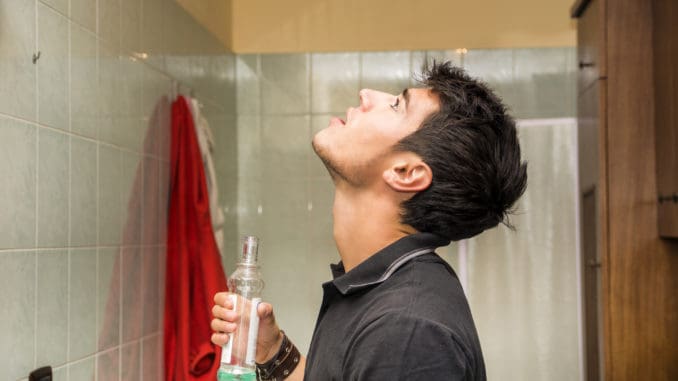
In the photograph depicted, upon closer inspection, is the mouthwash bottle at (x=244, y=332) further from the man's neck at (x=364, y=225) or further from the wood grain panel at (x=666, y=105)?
the wood grain panel at (x=666, y=105)

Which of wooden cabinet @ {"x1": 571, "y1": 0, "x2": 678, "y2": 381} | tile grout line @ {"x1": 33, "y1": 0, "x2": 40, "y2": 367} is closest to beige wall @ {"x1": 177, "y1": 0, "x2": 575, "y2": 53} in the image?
wooden cabinet @ {"x1": 571, "y1": 0, "x2": 678, "y2": 381}

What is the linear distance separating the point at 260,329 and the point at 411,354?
0.47 meters

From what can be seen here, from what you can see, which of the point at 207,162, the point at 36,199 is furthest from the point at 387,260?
the point at 207,162

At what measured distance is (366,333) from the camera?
1080 mm

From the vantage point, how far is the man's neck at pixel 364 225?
133 centimetres

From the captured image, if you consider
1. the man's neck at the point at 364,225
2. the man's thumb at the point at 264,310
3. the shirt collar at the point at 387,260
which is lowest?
the man's thumb at the point at 264,310

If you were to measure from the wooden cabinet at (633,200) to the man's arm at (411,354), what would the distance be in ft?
4.70

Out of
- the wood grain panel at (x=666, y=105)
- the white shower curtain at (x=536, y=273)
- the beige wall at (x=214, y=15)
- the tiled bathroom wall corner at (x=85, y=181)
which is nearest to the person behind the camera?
the tiled bathroom wall corner at (x=85, y=181)

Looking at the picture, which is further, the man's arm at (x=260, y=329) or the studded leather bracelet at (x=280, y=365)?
the studded leather bracelet at (x=280, y=365)

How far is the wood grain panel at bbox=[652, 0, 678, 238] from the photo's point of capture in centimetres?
216

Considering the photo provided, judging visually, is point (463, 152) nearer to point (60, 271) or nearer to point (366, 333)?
point (366, 333)

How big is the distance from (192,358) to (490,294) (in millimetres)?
1133

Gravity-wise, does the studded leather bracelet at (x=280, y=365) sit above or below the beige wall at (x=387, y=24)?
below

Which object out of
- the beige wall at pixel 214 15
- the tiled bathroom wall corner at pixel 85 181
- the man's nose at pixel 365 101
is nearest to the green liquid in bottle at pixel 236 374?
the man's nose at pixel 365 101
